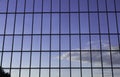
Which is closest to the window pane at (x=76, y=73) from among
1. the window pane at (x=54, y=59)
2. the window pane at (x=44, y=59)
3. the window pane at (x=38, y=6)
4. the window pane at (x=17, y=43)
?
the window pane at (x=54, y=59)

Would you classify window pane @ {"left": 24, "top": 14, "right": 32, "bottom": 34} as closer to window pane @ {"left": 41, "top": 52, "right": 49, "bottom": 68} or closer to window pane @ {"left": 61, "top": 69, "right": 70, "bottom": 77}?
window pane @ {"left": 41, "top": 52, "right": 49, "bottom": 68}

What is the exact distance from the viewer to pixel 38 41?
3238 centimetres

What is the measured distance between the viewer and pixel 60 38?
32375mm

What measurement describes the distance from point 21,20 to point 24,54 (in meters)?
4.81

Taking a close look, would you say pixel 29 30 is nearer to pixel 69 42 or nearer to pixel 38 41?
pixel 38 41

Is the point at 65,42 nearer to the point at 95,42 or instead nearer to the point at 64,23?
the point at 64,23

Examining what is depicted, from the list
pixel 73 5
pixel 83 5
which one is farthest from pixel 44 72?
pixel 83 5

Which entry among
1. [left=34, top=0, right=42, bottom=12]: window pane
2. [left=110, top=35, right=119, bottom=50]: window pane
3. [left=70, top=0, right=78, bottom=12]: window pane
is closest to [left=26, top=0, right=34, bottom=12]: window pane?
[left=34, top=0, right=42, bottom=12]: window pane

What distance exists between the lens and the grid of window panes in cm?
3075

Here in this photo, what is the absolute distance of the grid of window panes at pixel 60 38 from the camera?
30750mm

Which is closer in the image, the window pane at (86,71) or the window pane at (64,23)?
the window pane at (86,71)

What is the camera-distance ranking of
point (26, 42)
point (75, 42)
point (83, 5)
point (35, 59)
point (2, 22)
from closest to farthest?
point (35, 59) → point (75, 42) → point (26, 42) → point (2, 22) → point (83, 5)

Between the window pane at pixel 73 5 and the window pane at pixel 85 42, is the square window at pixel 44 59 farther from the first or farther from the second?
the window pane at pixel 73 5

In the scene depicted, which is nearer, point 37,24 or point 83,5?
point 37,24
